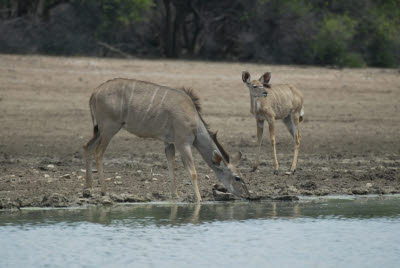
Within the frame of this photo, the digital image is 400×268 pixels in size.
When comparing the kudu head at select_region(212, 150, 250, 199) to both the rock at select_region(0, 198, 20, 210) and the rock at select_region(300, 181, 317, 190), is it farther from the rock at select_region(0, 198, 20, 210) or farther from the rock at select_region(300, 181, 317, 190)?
A: the rock at select_region(0, 198, 20, 210)

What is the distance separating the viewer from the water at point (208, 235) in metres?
6.72

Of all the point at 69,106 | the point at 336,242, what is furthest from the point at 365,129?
the point at 336,242

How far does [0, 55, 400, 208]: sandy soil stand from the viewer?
376 inches

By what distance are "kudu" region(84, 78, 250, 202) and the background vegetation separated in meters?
9.53

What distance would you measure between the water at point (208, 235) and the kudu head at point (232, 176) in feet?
0.64

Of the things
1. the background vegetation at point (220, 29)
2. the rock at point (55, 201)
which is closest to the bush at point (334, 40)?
the background vegetation at point (220, 29)

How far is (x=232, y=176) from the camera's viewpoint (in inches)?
345

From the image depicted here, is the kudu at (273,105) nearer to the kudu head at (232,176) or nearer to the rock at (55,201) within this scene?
the kudu head at (232,176)

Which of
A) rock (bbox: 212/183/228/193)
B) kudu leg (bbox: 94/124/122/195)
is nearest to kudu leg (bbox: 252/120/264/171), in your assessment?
rock (bbox: 212/183/228/193)

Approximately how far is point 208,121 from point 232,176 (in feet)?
15.7

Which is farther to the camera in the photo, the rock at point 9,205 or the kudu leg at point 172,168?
the kudu leg at point 172,168

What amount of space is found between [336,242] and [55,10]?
14.6m

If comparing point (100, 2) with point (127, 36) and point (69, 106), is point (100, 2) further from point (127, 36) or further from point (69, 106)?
point (69, 106)

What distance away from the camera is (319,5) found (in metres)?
21.1
